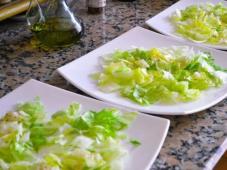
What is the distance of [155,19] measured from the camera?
126 centimetres

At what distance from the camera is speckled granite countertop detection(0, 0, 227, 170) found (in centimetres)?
76

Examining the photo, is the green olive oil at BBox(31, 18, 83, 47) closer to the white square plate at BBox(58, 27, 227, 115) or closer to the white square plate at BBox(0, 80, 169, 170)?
the white square plate at BBox(58, 27, 227, 115)

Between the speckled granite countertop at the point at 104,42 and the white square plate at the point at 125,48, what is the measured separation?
1.1 inches

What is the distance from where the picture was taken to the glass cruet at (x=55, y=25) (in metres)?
1.10

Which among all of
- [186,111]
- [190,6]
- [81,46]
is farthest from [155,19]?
[186,111]

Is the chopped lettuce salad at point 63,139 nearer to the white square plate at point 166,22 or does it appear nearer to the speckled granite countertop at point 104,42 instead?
the speckled granite countertop at point 104,42

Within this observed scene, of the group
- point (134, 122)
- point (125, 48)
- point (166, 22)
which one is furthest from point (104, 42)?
point (134, 122)

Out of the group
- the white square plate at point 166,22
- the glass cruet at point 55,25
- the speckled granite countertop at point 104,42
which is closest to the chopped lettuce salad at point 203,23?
the white square plate at point 166,22

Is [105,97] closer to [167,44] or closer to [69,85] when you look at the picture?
[69,85]

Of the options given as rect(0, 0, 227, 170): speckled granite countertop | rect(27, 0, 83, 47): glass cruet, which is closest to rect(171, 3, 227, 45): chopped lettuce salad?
rect(0, 0, 227, 170): speckled granite countertop

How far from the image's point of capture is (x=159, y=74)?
0.95 m

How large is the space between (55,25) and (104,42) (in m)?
0.15

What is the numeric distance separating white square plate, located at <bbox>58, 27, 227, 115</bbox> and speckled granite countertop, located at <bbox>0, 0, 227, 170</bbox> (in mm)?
27

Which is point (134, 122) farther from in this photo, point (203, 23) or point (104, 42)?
point (203, 23)
